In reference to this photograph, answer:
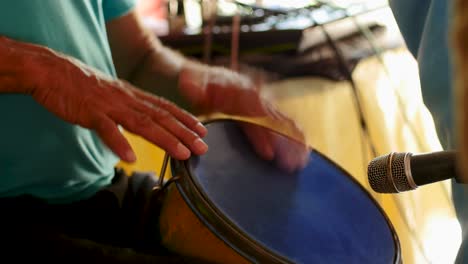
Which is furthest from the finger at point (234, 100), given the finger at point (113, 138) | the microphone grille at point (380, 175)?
the microphone grille at point (380, 175)

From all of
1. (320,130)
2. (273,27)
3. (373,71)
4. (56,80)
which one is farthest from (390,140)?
(56,80)

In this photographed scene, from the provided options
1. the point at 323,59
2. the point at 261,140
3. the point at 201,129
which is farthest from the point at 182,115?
the point at 323,59

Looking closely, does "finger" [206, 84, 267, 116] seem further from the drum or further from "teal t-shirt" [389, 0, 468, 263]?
"teal t-shirt" [389, 0, 468, 263]

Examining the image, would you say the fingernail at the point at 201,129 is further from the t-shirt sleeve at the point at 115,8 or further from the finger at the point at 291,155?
the t-shirt sleeve at the point at 115,8

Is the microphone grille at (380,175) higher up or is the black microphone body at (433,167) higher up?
the black microphone body at (433,167)

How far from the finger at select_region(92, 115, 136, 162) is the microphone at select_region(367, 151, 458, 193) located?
1.05ft

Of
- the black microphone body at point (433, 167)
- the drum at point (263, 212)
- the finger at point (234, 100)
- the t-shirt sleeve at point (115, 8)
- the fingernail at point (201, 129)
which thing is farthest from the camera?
the t-shirt sleeve at point (115, 8)

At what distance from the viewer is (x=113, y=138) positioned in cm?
65

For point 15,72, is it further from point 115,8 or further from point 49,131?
point 115,8

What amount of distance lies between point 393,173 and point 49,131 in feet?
1.81

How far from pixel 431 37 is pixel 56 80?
1.36 ft

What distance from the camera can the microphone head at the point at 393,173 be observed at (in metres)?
0.42

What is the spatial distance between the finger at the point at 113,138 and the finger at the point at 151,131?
18 millimetres

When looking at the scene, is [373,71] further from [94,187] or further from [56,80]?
[56,80]
